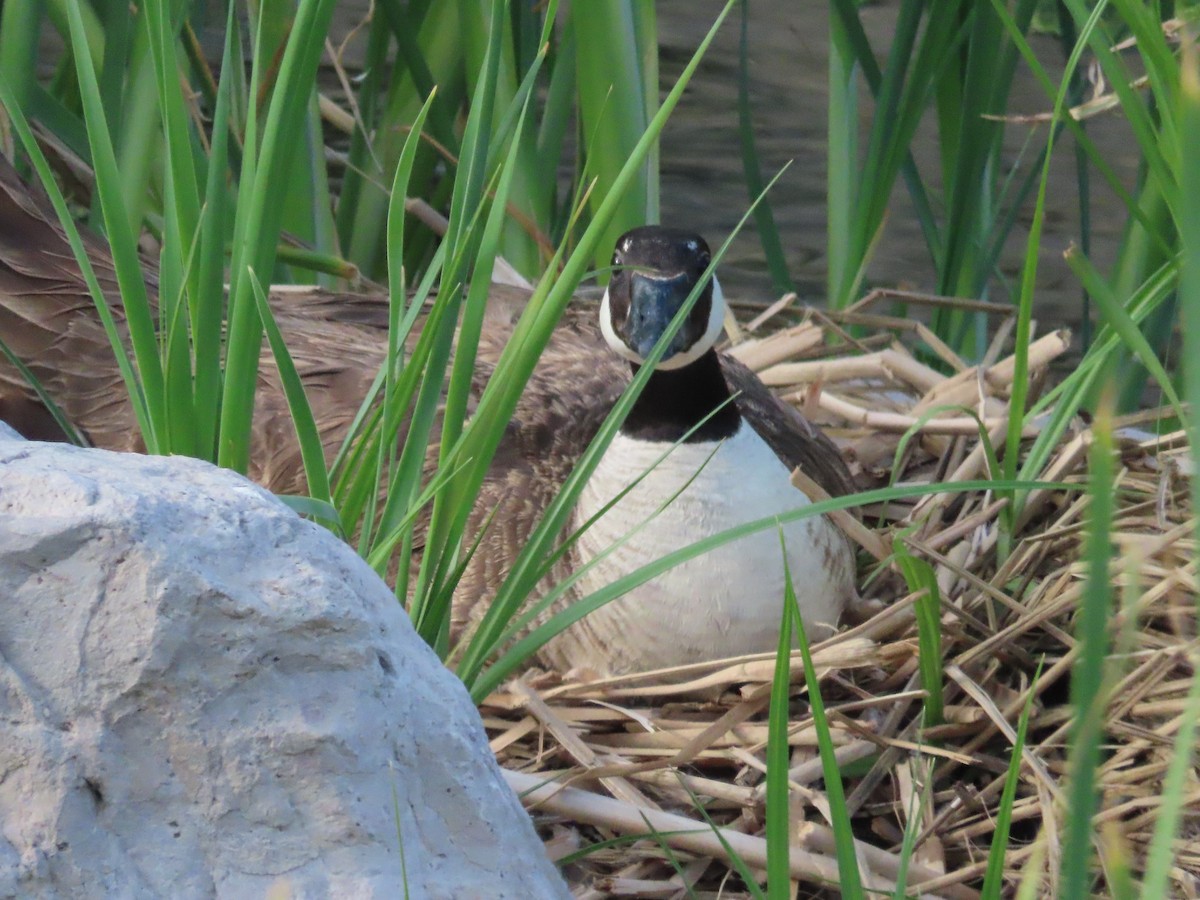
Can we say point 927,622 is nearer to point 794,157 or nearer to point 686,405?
point 686,405

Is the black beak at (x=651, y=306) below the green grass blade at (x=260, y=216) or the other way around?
below

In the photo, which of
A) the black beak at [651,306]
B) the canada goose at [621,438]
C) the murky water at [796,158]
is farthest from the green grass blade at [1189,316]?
the murky water at [796,158]

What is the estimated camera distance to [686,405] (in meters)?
2.25

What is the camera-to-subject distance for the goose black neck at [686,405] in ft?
7.36

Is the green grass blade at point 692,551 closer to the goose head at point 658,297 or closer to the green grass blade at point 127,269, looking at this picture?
the green grass blade at point 127,269

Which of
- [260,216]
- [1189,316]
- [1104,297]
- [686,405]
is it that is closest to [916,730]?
[686,405]

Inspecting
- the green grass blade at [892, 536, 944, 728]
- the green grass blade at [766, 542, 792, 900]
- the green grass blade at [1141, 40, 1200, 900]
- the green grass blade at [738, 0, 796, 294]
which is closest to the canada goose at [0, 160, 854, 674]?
the green grass blade at [892, 536, 944, 728]

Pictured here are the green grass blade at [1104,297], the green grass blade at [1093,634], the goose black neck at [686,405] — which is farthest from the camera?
the goose black neck at [686,405]

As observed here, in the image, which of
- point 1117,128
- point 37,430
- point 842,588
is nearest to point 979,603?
point 842,588

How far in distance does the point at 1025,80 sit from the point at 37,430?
183 inches

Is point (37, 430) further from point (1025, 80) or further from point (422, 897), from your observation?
point (1025, 80)

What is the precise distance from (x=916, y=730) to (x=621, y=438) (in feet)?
2.11

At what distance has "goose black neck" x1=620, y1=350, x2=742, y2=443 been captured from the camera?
7.36 feet

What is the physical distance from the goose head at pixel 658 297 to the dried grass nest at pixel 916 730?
358 mm
